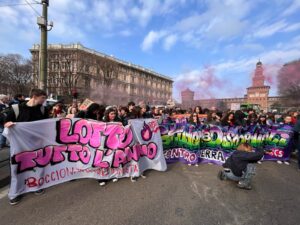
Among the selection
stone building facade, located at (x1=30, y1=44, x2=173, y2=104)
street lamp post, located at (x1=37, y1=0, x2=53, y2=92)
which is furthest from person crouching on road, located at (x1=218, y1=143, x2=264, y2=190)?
stone building facade, located at (x1=30, y1=44, x2=173, y2=104)

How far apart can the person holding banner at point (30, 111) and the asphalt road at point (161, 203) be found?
56cm

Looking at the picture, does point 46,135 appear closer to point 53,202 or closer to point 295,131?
point 53,202

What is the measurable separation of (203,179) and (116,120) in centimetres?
241

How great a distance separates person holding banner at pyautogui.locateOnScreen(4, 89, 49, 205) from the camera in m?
3.51

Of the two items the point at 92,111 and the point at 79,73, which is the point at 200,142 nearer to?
the point at 92,111

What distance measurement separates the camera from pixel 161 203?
131 inches

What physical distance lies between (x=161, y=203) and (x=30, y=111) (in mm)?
2885

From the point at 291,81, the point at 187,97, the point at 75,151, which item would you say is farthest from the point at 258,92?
the point at 75,151

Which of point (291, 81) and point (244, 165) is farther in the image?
point (291, 81)

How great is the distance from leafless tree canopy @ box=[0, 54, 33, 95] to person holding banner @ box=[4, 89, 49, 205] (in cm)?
3693

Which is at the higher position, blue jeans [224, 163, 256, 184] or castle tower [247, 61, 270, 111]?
castle tower [247, 61, 270, 111]

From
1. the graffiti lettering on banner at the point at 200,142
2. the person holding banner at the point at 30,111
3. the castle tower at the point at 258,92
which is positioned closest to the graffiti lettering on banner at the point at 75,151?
the person holding banner at the point at 30,111

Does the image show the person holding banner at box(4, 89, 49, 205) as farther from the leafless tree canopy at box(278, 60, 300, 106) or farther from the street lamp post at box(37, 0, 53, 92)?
the leafless tree canopy at box(278, 60, 300, 106)

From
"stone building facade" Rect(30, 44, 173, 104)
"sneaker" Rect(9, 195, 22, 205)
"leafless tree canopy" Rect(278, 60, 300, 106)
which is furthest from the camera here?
"leafless tree canopy" Rect(278, 60, 300, 106)
